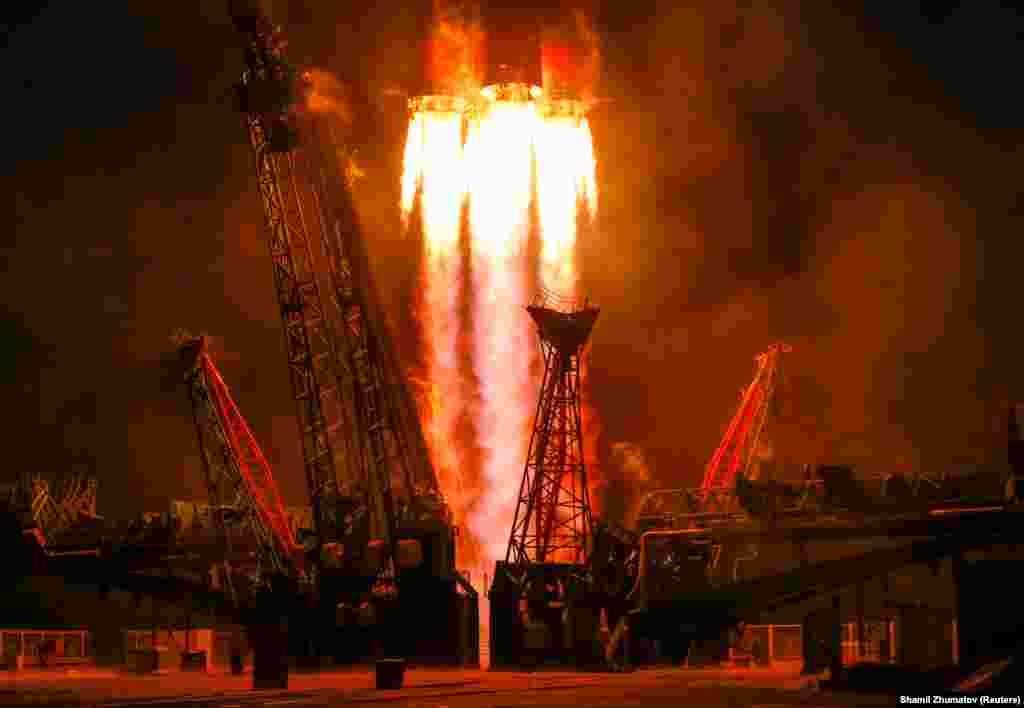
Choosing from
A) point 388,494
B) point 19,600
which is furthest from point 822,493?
point 19,600

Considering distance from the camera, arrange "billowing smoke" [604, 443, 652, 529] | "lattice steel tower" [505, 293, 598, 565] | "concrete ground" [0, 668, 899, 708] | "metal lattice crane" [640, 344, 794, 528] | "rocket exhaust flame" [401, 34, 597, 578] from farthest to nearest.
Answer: "billowing smoke" [604, 443, 652, 529]
"rocket exhaust flame" [401, 34, 597, 578]
"metal lattice crane" [640, 344, 794, 528]
"lattice steel tower" [505, 293, 598, 565]
"concrete ground" [0, 668, 899, 708]

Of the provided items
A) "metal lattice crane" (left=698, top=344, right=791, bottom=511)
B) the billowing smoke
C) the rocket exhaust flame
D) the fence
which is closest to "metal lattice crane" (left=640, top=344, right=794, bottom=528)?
"metal lattice crane" (left=698, top=344, right=791, bottom=511)

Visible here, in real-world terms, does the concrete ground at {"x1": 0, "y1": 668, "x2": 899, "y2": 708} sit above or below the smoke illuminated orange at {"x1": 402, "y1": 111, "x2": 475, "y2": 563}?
below

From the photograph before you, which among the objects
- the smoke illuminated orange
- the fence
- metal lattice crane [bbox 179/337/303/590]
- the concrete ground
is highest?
the smoke illuminated orange

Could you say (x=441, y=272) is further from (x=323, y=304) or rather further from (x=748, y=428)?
(x=748, y=428)

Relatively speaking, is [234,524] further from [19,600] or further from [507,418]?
[19,600]

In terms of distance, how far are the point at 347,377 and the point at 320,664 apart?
989 inches

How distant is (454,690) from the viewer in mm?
67375

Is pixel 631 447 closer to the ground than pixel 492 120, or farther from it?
closer to the ground

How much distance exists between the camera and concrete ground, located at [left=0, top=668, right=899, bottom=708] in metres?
58.0

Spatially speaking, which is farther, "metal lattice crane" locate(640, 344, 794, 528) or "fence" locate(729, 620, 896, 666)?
"metal lattice crane" locate(640, 344, 794, 528)

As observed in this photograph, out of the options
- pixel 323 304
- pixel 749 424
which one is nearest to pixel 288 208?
pixel 323 304

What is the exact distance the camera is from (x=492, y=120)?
373 ft

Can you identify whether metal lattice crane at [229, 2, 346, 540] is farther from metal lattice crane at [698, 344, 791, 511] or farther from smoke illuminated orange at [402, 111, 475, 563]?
metal lattice crane at [698, 344, 791, 511]
